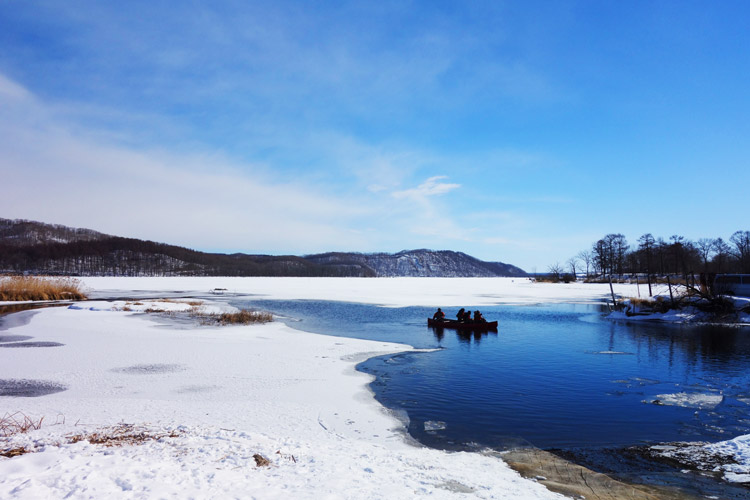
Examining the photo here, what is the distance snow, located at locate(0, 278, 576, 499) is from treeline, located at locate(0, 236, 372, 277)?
442ft

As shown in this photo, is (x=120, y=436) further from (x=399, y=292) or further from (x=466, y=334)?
(x=399, y=292)

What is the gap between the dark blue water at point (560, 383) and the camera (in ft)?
26.5

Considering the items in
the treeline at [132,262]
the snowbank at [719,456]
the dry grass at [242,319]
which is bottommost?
the snowbank at [719,456]

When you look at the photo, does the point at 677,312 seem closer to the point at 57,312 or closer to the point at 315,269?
the point at 57,312

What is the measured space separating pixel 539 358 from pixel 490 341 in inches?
156

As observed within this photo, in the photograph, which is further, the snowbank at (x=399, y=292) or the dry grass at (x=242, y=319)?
the snowbank at (x=399, y=292)

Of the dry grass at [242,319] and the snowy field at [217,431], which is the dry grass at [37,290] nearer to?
the dry grass at [242,319]

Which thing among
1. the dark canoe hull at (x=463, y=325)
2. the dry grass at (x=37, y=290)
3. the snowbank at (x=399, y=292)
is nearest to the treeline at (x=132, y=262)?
the snowbank at (x=399, y=292)

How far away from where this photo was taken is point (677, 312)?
2956cm

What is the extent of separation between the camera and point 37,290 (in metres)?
36.1

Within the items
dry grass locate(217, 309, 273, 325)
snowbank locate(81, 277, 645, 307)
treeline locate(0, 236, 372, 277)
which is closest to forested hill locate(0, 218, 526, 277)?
treeline locate(0, 236, 372, 277)

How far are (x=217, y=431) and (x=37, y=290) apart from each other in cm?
3900

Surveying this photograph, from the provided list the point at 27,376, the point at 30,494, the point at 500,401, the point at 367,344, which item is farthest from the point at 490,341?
the point at 30,494

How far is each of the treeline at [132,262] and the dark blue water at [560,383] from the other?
130932 millimetres
